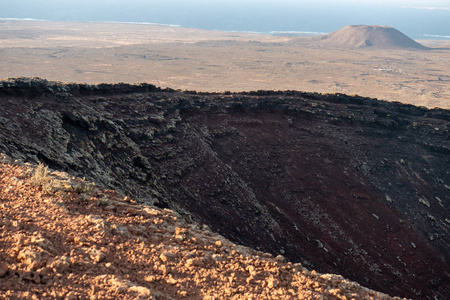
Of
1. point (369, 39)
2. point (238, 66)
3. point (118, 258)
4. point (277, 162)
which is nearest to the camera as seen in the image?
point (118, 258)

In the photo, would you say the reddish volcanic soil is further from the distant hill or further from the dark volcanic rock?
the distant hill

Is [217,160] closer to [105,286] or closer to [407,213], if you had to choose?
[407,213]

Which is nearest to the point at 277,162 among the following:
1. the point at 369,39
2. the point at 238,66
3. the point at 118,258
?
the point at 118,258

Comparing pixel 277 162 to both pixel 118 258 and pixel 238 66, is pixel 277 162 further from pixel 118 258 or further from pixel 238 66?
pixel 238 66

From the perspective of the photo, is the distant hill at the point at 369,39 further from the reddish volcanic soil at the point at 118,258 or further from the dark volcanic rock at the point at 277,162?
the reddish volcanic soil at the point at 118,258

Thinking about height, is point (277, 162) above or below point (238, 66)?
below

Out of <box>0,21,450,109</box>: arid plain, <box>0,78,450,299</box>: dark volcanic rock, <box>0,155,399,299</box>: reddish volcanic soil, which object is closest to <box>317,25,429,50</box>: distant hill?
<box>0,21,450,109</box>: arid plain

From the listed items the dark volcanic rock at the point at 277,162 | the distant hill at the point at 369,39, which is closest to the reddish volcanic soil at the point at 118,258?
the dark volcanic rock at the point at 277,162
